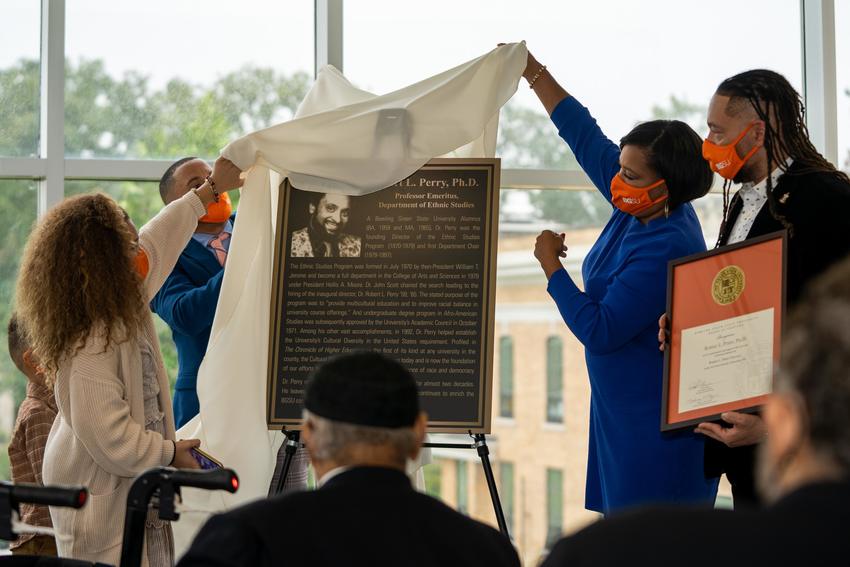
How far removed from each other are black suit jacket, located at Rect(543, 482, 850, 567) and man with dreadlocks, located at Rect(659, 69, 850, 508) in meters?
1.90

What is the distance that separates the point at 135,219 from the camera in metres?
4.89

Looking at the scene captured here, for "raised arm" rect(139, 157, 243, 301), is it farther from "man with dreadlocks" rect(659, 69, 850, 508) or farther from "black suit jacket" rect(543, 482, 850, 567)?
"black suit jacket" rect(543, 482, 850, 567)

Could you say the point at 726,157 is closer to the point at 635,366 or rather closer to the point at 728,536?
the point at 635,366

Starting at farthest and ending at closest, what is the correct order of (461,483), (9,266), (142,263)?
1. (461,483)
2. (9,266)
3. (142,263)

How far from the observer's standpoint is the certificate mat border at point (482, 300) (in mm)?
3834

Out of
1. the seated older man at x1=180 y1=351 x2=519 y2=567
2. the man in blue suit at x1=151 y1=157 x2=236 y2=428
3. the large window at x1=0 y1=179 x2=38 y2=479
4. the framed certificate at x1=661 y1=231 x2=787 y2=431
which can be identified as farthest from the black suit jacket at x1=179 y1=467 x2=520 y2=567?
the large window at x1=0 y1=179 x2=38 y2=479

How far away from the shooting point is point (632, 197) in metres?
3.56

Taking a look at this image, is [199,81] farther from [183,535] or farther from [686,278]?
[686,278]

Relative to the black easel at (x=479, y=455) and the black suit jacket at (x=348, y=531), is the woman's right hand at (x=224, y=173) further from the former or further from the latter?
the black suit jacket at (x=348, y=531)

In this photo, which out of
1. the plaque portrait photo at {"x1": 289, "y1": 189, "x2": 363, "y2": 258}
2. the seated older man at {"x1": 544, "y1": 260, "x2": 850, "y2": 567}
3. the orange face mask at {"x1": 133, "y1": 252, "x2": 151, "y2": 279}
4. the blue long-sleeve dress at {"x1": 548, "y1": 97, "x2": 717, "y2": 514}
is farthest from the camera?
the plaque portrait photo at {"x1": 289, "y1": 189, "x2": 363, "y2": 258}

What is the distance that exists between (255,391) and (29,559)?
4.89 ft

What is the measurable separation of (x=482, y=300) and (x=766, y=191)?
1115 millimetres

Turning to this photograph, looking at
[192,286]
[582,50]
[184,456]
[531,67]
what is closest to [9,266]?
[192,286]

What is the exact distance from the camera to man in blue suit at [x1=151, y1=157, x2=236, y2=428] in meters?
4.01
